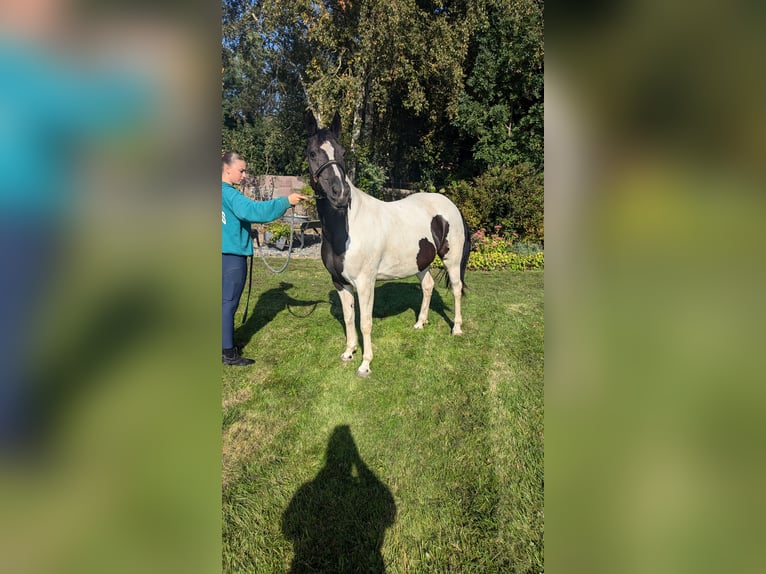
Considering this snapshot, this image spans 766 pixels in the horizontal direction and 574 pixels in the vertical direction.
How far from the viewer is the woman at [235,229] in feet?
10.5

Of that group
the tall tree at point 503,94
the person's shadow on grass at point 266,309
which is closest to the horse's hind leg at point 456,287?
the person's shadow on grass at point 266,309

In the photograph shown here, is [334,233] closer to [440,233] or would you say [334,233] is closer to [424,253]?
[424,253]

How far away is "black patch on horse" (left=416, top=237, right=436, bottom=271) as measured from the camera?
15.1 feet

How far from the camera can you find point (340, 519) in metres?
2.14

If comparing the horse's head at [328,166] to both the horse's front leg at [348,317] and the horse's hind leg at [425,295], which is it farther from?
the horse's hind leg at [425,295]

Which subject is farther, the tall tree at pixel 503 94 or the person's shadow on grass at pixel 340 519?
the tall tree at pixel 503 94

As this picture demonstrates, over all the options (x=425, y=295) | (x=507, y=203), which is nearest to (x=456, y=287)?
(x=425, y=295)

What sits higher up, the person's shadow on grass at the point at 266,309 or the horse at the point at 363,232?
the horse at the point at 363,232

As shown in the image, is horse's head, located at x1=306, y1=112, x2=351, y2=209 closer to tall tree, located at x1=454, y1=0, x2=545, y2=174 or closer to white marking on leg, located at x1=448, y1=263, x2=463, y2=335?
white marking on leg, located at x1=448, y1=263, x2=463, y2=335
